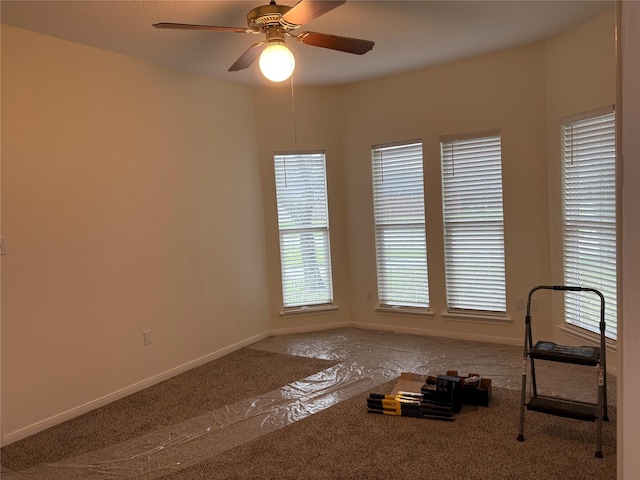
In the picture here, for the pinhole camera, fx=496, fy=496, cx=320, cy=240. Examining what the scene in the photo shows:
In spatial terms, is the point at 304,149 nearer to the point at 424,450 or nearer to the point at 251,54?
the point at 251,54

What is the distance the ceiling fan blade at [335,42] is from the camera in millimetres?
2797

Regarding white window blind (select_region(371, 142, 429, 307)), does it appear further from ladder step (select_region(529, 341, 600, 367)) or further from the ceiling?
ladder step (select_region(529, 341, 600, 367))

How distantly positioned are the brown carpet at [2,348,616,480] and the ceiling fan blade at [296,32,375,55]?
2308mm

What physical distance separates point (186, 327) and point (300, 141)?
7.29 feet

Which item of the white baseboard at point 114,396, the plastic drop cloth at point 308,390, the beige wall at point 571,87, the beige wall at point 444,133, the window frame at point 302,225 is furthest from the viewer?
the window frame at point 302,225

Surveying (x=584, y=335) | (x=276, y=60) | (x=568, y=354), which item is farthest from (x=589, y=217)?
(x=276, y=60)

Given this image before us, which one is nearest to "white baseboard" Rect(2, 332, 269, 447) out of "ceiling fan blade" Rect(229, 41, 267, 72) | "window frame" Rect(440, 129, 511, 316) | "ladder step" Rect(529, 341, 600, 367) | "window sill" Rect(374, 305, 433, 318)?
"window sill" Rect(374, 305, 433, 318)

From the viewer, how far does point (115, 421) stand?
3371 millimetres

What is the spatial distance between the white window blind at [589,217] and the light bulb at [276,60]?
2.39 metres

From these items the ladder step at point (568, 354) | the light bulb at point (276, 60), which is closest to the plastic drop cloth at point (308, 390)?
the ladder step at point (568, 354)

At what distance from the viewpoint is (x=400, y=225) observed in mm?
5102

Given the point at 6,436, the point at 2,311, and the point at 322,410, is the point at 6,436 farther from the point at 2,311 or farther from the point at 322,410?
the point at 322,410

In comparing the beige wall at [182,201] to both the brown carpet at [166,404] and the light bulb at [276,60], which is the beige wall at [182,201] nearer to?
the brown carpet at [166,404]

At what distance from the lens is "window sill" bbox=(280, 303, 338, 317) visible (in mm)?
5344
